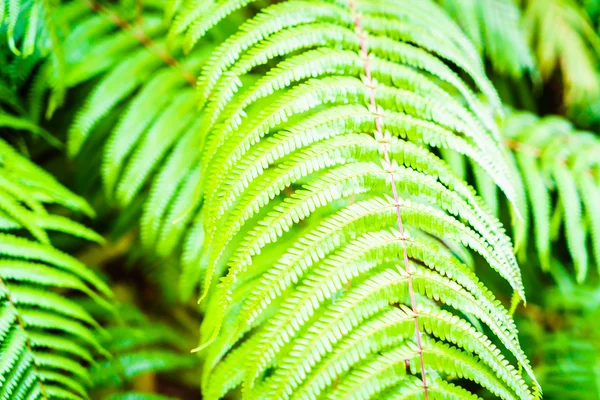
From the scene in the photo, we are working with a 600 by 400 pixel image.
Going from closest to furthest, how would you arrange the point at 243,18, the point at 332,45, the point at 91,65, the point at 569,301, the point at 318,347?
the point at 318,347, the point at 332,45, the point at 91,65, the point at 243,18, the point at 569,301

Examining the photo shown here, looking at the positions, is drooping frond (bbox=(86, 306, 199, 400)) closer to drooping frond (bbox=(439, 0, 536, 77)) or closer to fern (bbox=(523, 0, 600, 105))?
drooping frond (bbox=(439, 0, 536, 77))

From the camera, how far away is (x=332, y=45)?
93 centimetres

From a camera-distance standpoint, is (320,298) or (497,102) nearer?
(320,298)

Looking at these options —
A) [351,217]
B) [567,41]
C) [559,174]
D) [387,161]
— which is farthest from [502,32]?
[351,217]

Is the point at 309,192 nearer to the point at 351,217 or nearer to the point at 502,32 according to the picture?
the point at 351,217

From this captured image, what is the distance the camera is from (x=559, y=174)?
1384 mm

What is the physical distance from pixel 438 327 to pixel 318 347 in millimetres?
191

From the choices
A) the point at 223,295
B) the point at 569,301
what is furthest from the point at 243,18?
the point at 569,301

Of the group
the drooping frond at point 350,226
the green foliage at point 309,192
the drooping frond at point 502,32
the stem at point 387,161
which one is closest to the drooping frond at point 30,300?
the green foliage at point 309,192

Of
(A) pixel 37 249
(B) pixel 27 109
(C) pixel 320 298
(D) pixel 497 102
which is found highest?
(D) pixel 497 102

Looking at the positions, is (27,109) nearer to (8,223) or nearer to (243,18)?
(8,223)

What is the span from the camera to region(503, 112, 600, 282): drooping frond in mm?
1308

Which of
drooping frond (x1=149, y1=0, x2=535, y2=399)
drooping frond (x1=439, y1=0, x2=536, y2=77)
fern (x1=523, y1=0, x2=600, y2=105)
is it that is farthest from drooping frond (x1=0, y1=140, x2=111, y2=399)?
fern (x1=523, y1=0, x2=600, y2=105)

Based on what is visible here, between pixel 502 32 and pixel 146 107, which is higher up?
pixel 502 32
